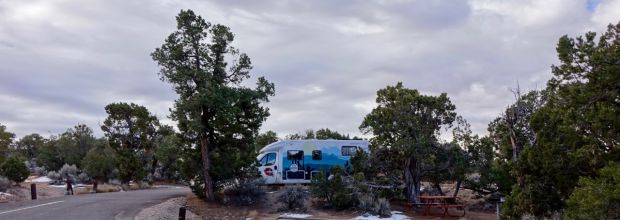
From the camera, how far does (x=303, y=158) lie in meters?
24.5

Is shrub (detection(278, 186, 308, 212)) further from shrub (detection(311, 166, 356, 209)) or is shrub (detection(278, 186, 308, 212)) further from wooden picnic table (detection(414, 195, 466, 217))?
wooden picnic table (detection(414, 195, 466, 217))

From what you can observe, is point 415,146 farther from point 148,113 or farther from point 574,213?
point 148,113

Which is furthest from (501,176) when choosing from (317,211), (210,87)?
(210,87)

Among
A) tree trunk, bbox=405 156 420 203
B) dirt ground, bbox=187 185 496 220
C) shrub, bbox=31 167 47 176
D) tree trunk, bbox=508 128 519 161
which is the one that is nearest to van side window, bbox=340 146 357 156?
dirt ground, bbox=187 185 496 220

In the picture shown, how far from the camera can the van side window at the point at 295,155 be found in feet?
80.0

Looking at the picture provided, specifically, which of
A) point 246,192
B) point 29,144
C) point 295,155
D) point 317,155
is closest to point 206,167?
point 246,192

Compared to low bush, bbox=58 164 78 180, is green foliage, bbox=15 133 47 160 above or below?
above

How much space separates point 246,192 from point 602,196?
14.0 meters

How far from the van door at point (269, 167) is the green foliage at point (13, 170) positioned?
13871 mm

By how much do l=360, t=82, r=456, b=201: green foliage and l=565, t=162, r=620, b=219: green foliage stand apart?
10.2 metres

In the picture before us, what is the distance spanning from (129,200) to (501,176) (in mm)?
15443

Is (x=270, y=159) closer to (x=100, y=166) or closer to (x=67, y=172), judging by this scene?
(x=100, y=166)

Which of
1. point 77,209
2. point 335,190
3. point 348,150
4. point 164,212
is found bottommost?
point 164,212

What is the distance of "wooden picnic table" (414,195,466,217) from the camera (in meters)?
19.4
